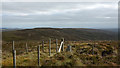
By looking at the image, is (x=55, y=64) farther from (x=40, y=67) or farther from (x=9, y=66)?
(x=9, y=66)

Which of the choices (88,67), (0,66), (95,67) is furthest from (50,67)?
(0,66)

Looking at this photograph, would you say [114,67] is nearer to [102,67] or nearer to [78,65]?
[102,67]

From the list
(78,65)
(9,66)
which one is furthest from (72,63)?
(9,66)

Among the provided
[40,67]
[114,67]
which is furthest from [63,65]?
[114,67]

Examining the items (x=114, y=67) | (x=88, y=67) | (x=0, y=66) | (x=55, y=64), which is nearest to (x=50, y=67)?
(x=55, y=64)

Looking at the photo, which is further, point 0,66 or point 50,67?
point 0,66

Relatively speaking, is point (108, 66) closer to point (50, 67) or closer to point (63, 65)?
point (63, 65)
